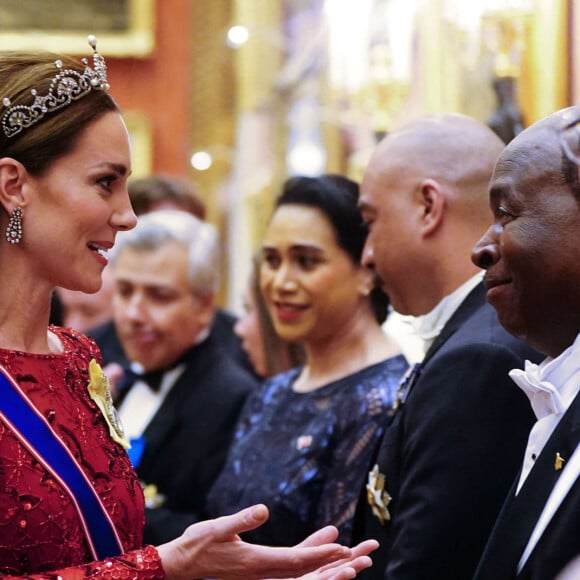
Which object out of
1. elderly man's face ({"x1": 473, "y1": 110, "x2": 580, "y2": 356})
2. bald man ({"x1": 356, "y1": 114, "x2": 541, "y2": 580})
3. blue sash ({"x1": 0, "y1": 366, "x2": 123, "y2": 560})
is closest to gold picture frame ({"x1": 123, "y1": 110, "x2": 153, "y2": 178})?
bald man ({"x1": 356, "y1": 114, "x2": 541, "y2": 580})

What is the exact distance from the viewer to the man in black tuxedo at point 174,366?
4.42 m

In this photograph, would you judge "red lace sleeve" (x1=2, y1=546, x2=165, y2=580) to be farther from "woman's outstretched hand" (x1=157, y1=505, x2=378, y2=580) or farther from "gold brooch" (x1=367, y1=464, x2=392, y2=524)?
"gold brooch" (x1=367, y1=464, x2=392, y2=524)

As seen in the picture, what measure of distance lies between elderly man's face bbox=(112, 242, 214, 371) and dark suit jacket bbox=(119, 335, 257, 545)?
127 millimetres

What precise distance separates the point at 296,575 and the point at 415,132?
53.4 inches

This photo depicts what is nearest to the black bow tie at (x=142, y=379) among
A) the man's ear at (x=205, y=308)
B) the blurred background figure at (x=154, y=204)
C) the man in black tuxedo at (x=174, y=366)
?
the man in black tuxedo at (x=174, y=366)

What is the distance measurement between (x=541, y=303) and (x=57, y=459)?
99 cm

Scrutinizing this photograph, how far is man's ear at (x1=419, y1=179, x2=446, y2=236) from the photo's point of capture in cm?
324

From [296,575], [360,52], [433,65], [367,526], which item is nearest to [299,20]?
[360,52]

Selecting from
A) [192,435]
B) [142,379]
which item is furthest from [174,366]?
[192,435]

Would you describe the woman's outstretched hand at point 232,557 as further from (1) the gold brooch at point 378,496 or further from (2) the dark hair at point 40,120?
(2) the dark hair at point 40,120

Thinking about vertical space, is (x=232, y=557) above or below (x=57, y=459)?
below

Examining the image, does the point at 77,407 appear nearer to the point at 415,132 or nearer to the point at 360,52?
the point at 415,132

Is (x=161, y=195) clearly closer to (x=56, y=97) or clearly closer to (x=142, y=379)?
(x=142, y=379)

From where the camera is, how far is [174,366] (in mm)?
4766
